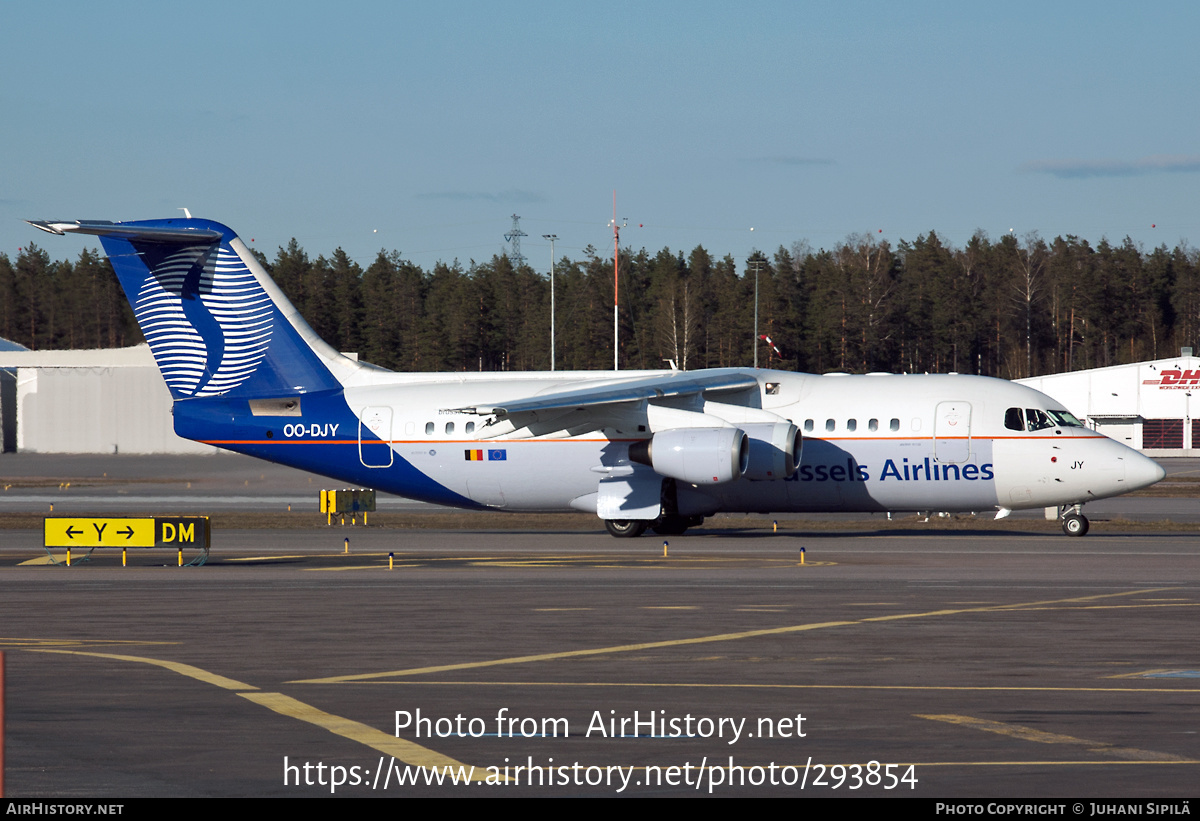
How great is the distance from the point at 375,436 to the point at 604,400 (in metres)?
6.93

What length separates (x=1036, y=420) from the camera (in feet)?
111

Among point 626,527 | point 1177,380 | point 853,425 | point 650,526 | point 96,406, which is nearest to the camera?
point 853,425

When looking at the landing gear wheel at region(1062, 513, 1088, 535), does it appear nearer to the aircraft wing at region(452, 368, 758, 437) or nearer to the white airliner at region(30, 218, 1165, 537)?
the white airliner at region(30, 218, 1165, 537)

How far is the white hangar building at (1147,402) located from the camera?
272 ft

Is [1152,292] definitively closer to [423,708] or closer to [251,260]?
[251,260]

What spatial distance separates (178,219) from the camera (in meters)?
36.4

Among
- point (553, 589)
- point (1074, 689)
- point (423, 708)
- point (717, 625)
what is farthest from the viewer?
point (553, 589)

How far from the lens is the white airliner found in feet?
110

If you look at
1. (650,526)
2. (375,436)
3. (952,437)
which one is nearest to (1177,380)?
(952,437)

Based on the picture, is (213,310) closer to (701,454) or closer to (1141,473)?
(701,454)

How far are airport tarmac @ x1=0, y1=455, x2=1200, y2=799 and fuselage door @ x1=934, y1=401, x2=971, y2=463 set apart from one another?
4606 millimetres

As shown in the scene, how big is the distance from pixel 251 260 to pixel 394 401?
555 cm

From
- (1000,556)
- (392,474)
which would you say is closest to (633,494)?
(392,474)

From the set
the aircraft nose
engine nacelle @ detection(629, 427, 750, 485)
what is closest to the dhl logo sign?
the aircraft nose
